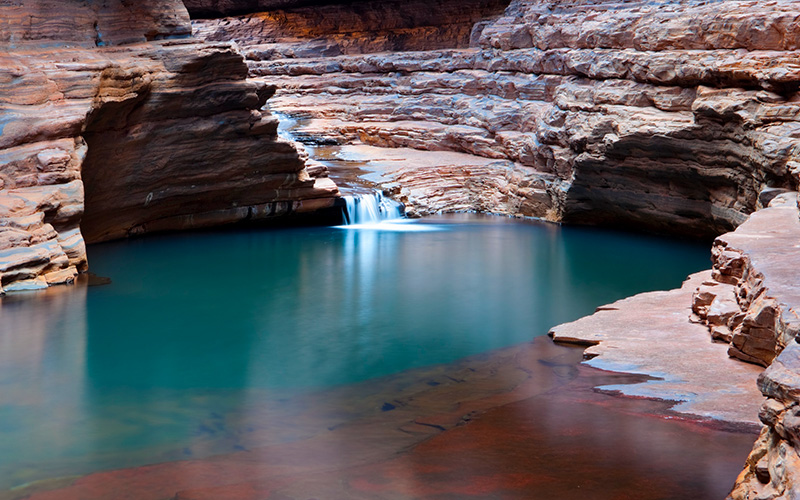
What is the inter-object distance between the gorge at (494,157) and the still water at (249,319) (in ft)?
0.70

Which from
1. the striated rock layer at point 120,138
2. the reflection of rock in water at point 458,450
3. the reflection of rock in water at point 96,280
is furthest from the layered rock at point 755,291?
the striated rock layer at point 120,138

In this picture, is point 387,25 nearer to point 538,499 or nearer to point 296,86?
point 296,86

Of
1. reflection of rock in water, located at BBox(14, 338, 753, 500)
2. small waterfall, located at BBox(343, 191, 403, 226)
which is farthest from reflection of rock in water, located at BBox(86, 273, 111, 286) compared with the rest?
small waterfall, located at BBox(343, 191, 403, 226)

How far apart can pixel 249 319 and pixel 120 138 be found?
629 centimetres

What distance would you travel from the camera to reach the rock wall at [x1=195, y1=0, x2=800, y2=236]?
14.7 metres

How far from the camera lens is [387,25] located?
31.9 meters

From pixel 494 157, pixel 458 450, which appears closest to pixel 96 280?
pixel 458 450

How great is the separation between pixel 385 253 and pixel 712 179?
699 centimetres

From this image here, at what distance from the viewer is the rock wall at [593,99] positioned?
14.7 metres

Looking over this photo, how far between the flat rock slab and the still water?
1.12 m

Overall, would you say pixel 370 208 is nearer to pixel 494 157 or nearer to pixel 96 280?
pixel 494 157

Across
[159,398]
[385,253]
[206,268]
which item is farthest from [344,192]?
[159,398]

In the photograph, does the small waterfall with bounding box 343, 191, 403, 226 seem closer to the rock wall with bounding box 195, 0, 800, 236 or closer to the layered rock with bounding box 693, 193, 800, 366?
the rock wall with bounding box 195, 0, 800, 236

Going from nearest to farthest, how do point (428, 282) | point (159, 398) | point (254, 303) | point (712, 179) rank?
1. point (159, 398)
2. point (254, 303)
3. point (428, 282)
4. point (712, 179)
